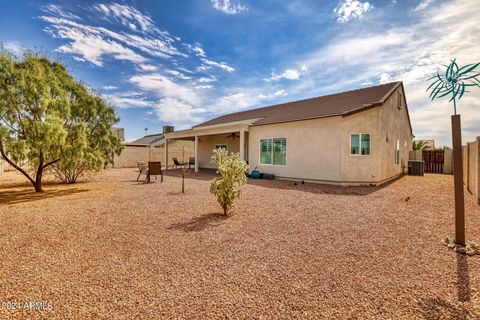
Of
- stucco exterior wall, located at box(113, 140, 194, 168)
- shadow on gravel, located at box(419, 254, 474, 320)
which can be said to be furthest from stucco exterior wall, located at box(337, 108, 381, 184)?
stucco exterior wall, located at box(113, 140, 194, 168)

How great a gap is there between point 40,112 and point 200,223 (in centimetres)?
759

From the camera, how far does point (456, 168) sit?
429 cm

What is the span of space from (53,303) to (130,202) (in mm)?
5383

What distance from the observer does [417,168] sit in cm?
1634

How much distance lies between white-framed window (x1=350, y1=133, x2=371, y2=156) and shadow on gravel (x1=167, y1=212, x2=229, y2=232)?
830 cm

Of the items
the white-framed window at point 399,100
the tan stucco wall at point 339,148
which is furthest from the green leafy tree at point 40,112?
the white-framed window at point 399,100

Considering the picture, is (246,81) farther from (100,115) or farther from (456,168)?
(456,168)

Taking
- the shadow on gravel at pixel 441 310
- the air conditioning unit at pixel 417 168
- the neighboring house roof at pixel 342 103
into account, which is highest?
the neighboring house roof at pixel 342 103

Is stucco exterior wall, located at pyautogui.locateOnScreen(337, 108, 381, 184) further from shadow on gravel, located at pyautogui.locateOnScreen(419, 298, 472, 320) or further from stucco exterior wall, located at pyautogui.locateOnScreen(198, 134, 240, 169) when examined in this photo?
stucco exterior wall, located at pyautogui.locateOnScreen(198, 134, 240, 169)

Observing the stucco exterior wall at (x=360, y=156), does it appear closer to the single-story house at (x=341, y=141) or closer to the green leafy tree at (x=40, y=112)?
the single-story house at (x=341, y=141)

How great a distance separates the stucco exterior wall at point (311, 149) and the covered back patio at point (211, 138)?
9.88 ft

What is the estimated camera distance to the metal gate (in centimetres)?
1872

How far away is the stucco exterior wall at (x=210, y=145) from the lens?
19578mm

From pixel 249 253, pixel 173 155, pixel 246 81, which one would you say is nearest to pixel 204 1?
pixel 246 81
